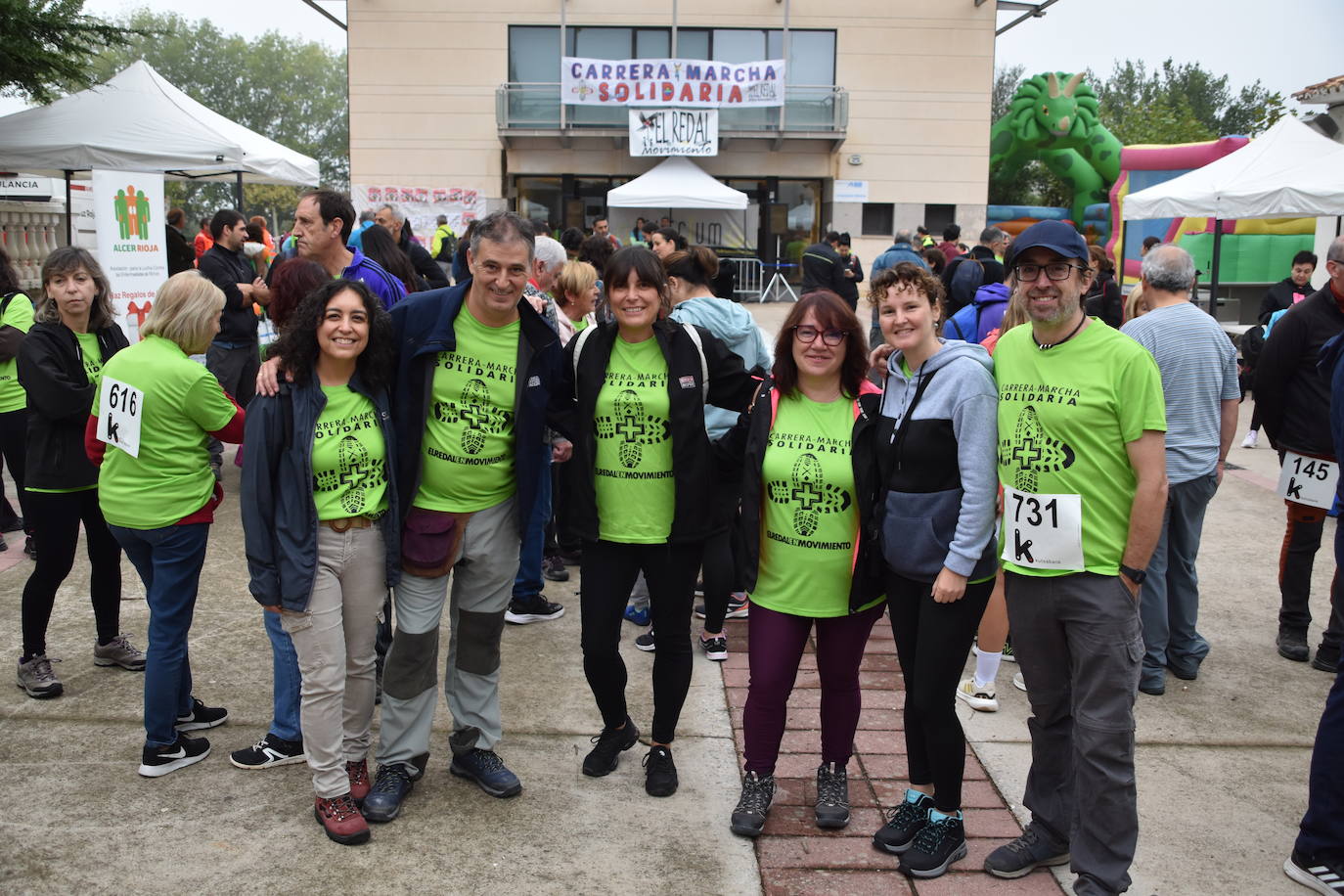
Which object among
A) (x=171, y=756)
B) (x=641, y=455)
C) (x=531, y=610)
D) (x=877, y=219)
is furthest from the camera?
(x=877, y=219)

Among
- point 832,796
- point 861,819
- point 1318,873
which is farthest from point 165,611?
point 1318,873

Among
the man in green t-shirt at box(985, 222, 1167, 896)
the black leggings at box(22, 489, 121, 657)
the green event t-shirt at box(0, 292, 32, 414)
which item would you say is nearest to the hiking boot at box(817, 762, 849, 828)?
the man in green t-shirt at box(985, 222, 1167, 896)

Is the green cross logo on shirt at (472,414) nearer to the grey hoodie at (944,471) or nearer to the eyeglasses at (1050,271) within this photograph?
the grey hoodie at (944,471)

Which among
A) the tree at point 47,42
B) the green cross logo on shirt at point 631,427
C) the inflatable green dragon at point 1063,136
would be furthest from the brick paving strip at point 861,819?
the inflatable green dragon at point 1063,136

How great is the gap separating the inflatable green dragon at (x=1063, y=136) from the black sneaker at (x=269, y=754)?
Answer: 26.3 meters

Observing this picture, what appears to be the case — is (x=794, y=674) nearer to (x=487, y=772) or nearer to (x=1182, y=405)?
(x=487, y=772)

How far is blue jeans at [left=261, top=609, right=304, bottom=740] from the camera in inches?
152

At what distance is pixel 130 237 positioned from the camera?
9047 millimetres

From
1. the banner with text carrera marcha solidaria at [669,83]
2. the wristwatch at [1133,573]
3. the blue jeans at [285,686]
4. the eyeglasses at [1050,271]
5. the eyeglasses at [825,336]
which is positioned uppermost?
the banner with text carrera marcha solidaria at [669,83]

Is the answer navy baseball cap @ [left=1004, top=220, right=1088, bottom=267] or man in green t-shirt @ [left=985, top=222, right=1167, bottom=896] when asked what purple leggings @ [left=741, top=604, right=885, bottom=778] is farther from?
navy baseball cap @ [left=1004, top=220, right=1088, bottom=267]

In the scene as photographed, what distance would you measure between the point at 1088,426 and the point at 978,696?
193 cm

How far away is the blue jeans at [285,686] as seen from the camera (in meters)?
3.85

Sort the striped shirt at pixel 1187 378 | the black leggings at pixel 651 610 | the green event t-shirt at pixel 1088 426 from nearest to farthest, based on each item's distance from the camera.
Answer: the green event t-shirt at pixel 1088 426 → the black leggings at pixel 651 610 → the striped shirt at pixel 1187 378

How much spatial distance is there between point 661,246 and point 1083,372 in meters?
3.83
